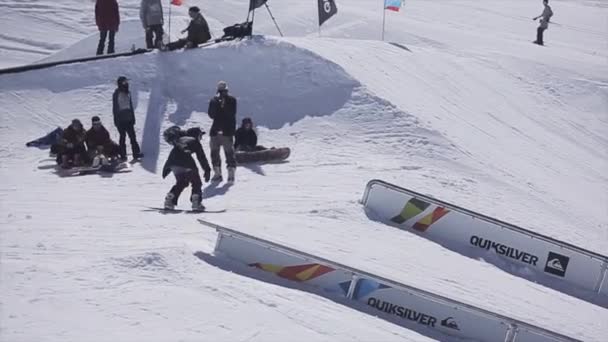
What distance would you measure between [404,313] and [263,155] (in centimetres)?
599

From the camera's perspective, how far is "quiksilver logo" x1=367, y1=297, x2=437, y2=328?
9.05 m

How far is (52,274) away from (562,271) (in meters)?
6.24

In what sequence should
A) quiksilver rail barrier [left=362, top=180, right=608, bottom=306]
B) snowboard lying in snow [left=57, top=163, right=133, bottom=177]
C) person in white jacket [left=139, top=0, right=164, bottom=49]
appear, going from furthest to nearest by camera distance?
1. person in white jacket [left=139, top=0, right=164, bottom=49]
2. snowboard lying in snow [left=57, top=163, right=133, bottom=177]
3. quiksilver rail barrier [left=362, top=180, right=608, bottom=306]

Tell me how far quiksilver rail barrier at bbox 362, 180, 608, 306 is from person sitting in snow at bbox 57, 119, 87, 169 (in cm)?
465

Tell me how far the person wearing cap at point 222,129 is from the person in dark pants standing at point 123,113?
1.54 m

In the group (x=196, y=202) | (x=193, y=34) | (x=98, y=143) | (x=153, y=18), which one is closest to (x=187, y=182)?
(x=196, y=202)

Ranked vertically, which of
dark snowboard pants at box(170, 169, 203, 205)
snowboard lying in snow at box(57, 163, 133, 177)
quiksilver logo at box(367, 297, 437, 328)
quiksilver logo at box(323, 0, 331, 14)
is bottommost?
snowboard lying in snow at box(57, 163, 133, 177)

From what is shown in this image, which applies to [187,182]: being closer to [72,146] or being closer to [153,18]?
[72,146]

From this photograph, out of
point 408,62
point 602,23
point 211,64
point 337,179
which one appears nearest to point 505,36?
point 602,23

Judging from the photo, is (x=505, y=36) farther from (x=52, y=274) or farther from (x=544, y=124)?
(x=52, y=274)

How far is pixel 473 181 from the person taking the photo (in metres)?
14.3

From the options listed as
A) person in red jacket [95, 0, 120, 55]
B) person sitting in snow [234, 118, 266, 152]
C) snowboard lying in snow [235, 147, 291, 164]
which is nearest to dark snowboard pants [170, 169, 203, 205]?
snowboard lying in snow [235, 147, 291, 164]

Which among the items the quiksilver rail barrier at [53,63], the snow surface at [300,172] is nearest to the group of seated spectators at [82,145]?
the snow surface at [300,172]

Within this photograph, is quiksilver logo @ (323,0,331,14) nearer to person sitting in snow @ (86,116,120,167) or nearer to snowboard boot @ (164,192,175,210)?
person sitting in snow @ (86,116,120,167)
